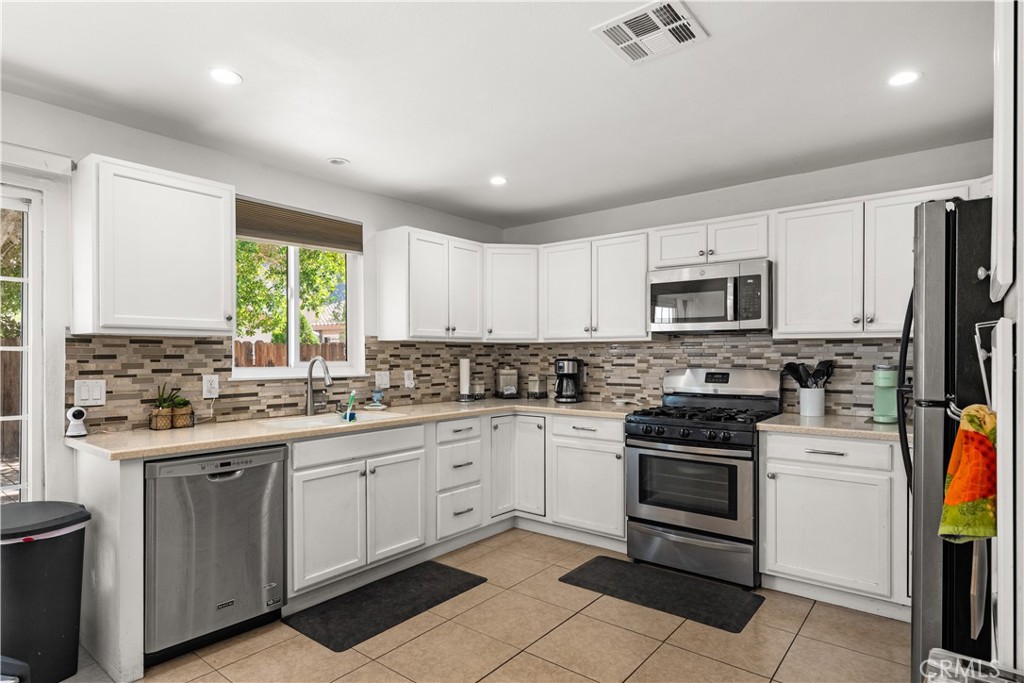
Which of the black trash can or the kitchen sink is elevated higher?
the kitchen sink

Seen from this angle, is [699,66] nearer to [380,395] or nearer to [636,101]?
[636,101]

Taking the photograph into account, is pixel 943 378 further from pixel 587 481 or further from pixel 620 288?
pixel 620 288

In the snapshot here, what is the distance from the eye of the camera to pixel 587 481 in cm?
386

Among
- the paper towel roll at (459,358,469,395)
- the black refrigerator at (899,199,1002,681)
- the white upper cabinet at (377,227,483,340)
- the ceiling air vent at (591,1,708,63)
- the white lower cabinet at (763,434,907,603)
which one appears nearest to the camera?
the black refrigerator at (899,199,1002,681)

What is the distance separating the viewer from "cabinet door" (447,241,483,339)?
4.31 meters

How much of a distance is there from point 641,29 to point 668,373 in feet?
8.35

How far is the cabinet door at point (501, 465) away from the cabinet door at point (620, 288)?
0.92 metres

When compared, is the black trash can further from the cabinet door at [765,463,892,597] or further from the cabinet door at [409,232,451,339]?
the cabinet door at [765,463,892,597]

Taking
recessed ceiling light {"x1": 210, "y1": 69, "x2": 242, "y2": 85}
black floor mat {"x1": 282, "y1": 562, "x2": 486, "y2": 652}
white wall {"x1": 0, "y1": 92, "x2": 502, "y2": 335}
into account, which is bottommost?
black floor mat {"x1": 282, "y1": 562, "x2": 486, "y2": 652}

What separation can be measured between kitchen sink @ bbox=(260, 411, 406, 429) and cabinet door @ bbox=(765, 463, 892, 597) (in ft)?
7.05

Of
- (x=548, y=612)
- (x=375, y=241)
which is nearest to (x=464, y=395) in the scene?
(x=375, y=241)

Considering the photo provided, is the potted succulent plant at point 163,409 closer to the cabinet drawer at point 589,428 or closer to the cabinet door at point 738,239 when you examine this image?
the cabinet drawer at point 589,428

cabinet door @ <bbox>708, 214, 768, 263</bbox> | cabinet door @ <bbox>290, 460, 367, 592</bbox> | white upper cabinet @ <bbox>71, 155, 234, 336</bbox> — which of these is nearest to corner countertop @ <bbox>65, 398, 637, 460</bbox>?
cabinet door @ <bbox>290, 460, 367, 592</bbox>

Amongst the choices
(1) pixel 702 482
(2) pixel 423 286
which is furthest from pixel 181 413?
(1) pixel 702 482
